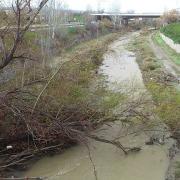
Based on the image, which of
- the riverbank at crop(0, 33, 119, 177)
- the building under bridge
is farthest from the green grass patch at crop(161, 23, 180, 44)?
the building under bridge

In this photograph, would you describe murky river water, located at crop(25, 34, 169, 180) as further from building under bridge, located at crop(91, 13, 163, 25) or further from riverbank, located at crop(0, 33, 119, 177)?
building under bridge, located at crop(91, 13, 163, 25)

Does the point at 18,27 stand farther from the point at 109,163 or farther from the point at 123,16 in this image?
the point at 123,16

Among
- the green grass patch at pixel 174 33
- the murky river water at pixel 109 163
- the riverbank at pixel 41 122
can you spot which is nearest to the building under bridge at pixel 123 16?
the green grass patch at pixel 174 33

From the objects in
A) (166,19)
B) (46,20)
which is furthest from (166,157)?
(166,19)

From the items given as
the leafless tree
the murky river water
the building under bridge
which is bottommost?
the murky river water

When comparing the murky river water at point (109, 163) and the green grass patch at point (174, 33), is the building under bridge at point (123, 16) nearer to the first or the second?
the green grass patch at point (174, 33)

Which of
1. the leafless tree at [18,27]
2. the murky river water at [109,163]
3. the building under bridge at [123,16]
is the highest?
the leafless tree at [18,27]

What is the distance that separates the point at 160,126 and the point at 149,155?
1716 millimetres

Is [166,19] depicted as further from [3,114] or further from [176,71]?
[3,114]

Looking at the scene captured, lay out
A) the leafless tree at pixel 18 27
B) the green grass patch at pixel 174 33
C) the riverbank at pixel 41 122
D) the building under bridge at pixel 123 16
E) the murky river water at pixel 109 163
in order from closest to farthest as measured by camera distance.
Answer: the leafless tree at pixel 18 27, the riverbank at pixel 41 122, the murky river water at pixel 109 163, the green grass patch at pixel 174 33, the building under bridge at pixel 123 16

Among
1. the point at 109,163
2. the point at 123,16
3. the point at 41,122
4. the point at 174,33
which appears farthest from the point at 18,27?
the point at 123,16

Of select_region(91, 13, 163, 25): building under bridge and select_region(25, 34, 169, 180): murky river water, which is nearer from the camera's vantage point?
select_region(25, 34, 169, 180): murky river water

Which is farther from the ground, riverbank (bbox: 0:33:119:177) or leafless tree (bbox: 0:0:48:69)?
leafless tree (bbox: 0:0:48:69)

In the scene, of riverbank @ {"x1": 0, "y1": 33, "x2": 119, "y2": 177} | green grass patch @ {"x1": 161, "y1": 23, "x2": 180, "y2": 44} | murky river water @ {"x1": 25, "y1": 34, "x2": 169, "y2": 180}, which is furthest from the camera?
green grass patch @ {"x1": 161, "y1": 23, "x2": 180, "y2": 44}
